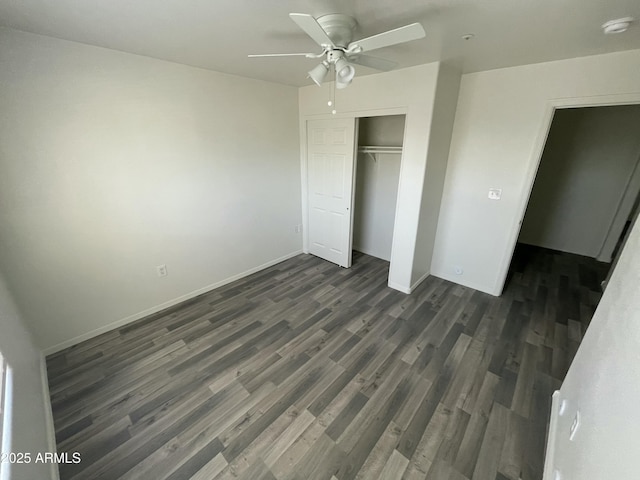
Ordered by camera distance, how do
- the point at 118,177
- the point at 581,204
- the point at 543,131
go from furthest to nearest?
1. the point at 581,204
2. the point at 543,131
3. the point at 118,177

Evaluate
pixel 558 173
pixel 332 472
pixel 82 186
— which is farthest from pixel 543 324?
pixel 82 186

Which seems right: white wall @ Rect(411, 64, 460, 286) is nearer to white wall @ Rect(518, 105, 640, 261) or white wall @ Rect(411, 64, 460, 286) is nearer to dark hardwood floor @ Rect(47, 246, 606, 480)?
dark hardwood floor @ Rect(47, 246, 606, 480)

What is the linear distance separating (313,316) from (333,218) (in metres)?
1.53

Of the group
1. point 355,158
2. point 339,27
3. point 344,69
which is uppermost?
point 339,27

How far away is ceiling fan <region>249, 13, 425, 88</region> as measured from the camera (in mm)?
1256

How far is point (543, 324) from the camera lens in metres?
2.58

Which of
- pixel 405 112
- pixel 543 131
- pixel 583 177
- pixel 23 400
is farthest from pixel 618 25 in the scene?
pixel 23 400

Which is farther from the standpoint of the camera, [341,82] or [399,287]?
[399,287]

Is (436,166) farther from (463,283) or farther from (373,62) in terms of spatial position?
(463,283)

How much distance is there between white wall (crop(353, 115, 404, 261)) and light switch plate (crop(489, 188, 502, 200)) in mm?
1169

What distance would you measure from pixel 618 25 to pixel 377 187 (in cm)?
256

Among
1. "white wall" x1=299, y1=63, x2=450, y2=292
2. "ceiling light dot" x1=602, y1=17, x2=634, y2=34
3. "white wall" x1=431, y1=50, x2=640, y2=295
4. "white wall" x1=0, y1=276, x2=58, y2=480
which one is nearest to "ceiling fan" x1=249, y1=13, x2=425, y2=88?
"white wall" x1=299, y1=63, x2=450, y2=292

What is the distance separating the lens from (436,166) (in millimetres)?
2818

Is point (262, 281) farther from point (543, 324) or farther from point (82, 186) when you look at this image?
point (543, 324)
